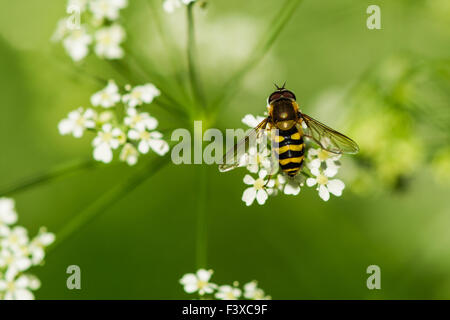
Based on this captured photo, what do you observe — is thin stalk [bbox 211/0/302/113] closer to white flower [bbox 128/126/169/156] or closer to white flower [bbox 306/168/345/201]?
white flower [bbox 128/126/169/156]

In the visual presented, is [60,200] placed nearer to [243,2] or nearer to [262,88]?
[262,88]

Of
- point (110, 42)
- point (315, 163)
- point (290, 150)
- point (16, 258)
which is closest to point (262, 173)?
point (290, 150)

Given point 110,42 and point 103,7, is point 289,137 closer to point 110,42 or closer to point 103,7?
point 110,42

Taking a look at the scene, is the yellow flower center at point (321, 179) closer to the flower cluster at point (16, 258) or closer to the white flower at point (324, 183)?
the white flower at point (324, 183)

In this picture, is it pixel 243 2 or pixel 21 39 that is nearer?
pixel 21 39

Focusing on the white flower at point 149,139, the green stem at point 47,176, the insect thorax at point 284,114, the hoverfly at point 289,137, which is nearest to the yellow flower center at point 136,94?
the white flower at point 149,139

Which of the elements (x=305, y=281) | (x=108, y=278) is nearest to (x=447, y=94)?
(x=305, y=281)
